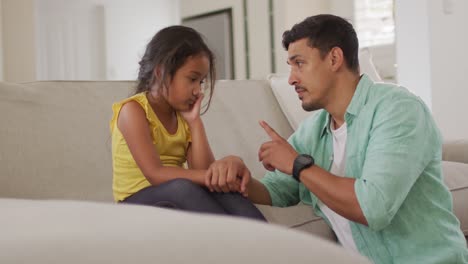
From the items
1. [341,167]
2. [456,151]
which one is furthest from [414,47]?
[341,167]

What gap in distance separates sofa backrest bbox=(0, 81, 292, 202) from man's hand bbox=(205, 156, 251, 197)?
448 mm

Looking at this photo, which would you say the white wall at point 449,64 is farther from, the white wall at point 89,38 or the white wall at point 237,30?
the white wall at point 89,38

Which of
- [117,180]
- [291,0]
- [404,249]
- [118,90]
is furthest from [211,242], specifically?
[291,0]

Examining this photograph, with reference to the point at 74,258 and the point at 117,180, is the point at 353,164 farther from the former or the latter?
the point at 74,258

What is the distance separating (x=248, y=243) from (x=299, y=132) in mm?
1334

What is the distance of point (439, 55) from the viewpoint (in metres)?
3.57

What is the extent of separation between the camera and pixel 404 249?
125 cm

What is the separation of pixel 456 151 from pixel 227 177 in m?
1.18

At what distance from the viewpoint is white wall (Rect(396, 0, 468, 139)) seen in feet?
11.7

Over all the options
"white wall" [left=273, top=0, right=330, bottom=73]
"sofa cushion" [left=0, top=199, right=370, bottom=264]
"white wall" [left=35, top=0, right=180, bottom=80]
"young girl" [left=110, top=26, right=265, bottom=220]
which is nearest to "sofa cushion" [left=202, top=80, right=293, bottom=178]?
"young girl" [left=110, top=26, right=265, bottom=220]

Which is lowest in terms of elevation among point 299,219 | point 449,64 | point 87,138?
point 299,219

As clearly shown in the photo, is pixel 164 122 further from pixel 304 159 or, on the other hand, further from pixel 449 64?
pixel 449 64

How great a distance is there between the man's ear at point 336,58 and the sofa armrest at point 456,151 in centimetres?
90

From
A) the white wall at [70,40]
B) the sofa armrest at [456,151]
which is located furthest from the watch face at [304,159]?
the white wall at [70,40]
